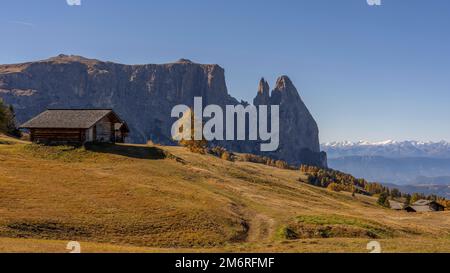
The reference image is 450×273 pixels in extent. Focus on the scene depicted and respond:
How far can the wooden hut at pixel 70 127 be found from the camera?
66250 mm

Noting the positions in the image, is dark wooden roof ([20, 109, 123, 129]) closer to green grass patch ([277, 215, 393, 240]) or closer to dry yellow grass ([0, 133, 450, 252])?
dry yellow grass ([0, 133, 450, 252])

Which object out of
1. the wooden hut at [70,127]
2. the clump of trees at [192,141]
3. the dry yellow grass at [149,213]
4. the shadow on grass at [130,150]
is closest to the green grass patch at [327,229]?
the dry yellow grass at [149,213]

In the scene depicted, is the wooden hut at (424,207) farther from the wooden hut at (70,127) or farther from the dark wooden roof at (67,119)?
the dark wooden roof at (67,119)

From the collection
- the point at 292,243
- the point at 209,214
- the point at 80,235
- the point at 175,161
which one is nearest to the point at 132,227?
the point at 80,235

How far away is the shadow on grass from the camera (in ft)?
217

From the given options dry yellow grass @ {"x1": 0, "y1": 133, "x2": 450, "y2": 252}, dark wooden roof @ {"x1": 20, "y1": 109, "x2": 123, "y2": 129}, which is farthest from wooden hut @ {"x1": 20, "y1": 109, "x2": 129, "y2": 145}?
dry yellow grass @ {"x1": 0, "y1": 133, "x2": 450, "y2": 252}

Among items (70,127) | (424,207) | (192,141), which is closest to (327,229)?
(70,127)

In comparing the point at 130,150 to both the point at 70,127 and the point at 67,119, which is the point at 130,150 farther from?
the point at 67,119

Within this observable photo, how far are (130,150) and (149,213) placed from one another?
111ft

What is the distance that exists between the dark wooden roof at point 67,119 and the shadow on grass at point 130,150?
12.3 ft

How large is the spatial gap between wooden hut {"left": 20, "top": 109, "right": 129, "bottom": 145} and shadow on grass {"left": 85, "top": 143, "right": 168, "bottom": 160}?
2.26 m

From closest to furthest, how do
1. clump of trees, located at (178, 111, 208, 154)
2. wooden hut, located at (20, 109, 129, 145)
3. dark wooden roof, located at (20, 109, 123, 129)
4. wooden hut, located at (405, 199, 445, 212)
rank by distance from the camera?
wooden hut, located at (20, 109, 129, 145)
dark wooden roof, located at (20, 109, 123, 129)
clump of trees, located at (178, 111, 208, 154)
wooden hut, located at (405, 199, 445, 212)
